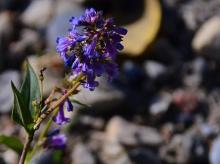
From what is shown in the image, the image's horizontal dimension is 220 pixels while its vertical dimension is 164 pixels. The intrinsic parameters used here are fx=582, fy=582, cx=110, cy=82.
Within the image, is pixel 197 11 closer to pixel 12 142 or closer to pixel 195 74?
pixel 195 74

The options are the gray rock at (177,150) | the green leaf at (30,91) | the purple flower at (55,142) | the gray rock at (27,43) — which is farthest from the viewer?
the gray rock at (27,43)

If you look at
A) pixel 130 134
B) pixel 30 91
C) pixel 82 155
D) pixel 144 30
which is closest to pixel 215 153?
pixel 130 134

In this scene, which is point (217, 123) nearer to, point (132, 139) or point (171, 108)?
point (171, 108)

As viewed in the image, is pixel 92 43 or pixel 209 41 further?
pixel 209 41

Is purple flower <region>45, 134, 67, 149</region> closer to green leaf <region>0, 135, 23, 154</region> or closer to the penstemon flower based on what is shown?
green leaf <region>0, 135, 23, 154</region>

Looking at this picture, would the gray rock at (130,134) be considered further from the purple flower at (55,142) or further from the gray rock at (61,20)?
the purple flower at (55,142)

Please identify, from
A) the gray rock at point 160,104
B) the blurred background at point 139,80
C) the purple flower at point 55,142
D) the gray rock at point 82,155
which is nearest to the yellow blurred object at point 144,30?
the blurred background at point 139,80

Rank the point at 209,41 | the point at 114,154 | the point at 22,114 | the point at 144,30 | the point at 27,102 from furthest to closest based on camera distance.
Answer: the point at 144,30 < the point at 209,41 < the point at 114,154 < the point at 27,102 < the point at 22,114

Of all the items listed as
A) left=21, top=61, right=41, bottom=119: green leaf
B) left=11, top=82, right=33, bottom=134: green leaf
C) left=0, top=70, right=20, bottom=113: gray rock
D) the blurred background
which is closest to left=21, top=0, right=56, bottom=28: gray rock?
the blurred background
